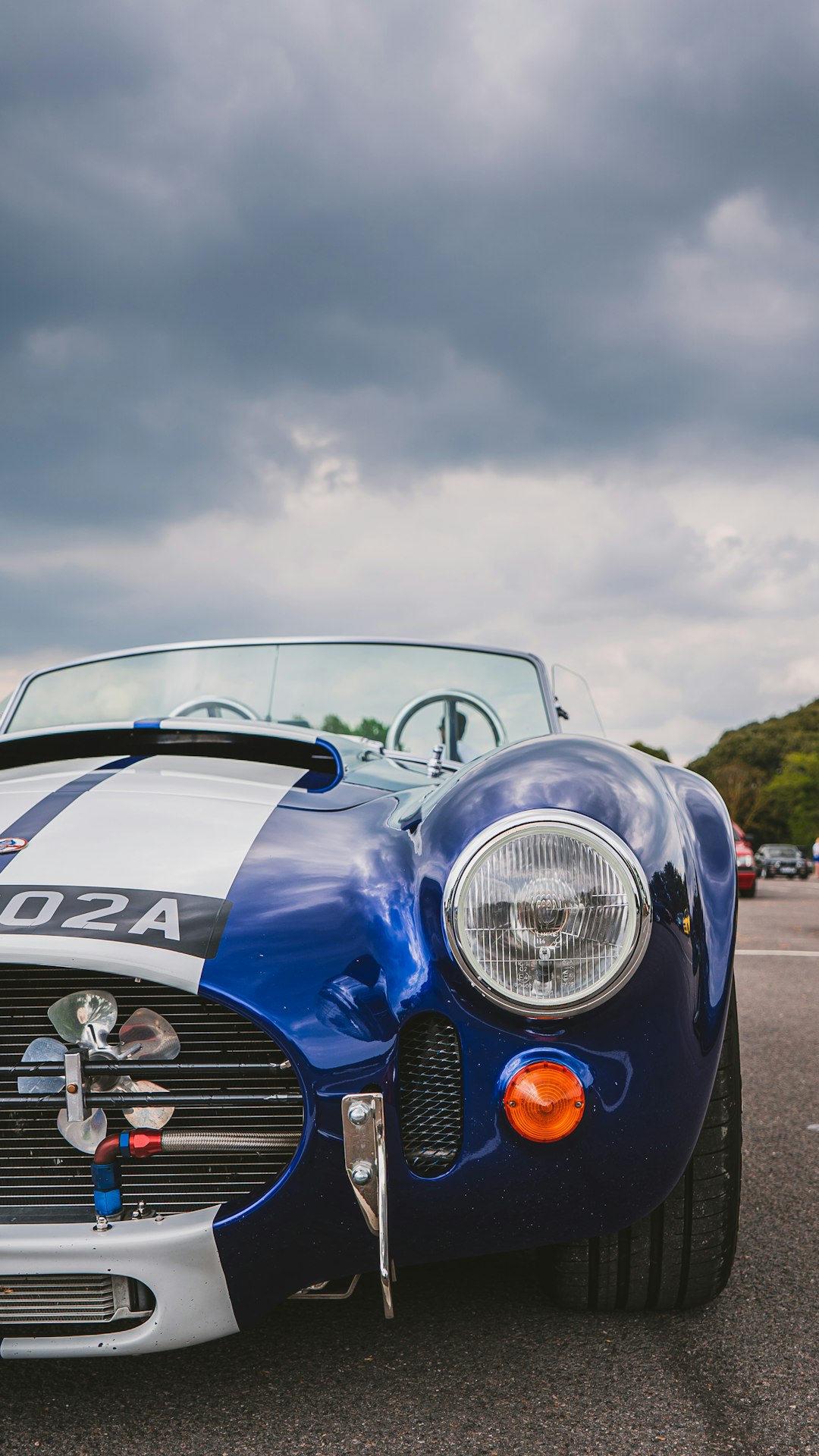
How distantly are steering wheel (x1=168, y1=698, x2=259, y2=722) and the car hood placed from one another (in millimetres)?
894

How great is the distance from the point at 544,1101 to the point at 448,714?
5.44 ft

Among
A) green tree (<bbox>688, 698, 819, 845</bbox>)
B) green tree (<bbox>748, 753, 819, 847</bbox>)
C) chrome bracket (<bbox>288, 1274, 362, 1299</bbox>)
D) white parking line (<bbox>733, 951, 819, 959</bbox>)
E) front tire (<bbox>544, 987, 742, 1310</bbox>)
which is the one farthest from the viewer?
green tree (<bbox>688, 698, 819, 845</bbox>)

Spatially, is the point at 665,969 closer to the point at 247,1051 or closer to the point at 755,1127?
the point at 247,1051

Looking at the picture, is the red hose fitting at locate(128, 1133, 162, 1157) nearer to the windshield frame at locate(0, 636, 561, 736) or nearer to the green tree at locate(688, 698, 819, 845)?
the windshield frame at locate(0, 636, 561, 736)

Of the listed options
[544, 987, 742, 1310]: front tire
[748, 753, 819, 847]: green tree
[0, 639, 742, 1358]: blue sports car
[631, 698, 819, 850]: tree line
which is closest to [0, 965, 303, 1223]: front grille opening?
[0, 639, 742, 1358]: blue sports car

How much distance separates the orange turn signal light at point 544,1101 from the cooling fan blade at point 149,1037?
435 millimetres

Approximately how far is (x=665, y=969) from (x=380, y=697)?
1651 millimetres

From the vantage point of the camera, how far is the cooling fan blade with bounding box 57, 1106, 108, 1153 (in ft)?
4.51

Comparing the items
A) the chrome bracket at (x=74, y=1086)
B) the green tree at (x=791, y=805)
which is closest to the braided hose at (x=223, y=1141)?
the chrome bracket at (x=74, y=1086)

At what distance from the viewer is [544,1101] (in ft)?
4.45

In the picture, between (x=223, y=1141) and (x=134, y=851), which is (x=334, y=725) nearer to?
(x=134, y=851)

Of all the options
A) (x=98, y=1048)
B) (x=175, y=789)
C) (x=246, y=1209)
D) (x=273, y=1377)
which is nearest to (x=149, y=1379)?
(x=273, y=1377)

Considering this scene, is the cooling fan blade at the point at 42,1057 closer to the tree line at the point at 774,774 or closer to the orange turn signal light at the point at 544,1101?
the orange turn signal light at the point at 544,1101

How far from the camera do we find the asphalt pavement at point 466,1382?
1352 millimetres
